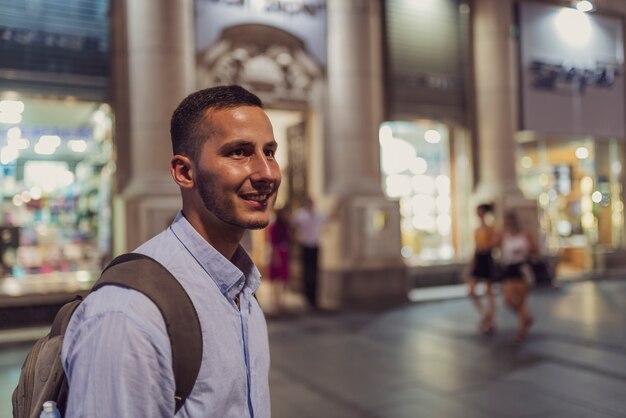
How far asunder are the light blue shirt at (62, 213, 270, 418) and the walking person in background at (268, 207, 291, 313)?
8.32m

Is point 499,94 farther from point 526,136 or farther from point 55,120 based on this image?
point 55,120

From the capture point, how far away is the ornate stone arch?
10422 mm

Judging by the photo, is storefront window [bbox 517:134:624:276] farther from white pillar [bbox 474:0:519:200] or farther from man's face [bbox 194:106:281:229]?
man's face [bbox 194:106:281:229]

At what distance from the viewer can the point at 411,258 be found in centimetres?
1257

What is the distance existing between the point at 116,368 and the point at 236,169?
59cm

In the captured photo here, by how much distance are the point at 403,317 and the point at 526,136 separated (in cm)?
678

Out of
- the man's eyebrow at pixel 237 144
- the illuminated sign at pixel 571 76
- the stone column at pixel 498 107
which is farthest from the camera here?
the illuminated sign at pixel 571 76

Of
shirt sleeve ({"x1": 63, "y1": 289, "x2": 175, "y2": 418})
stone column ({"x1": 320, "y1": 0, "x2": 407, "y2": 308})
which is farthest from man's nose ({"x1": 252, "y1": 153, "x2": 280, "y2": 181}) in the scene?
stone column ({"x1": 320, "y1": 0, "x2": 407, "y2": 308})

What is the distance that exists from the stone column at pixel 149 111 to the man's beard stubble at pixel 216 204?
25.6 ft

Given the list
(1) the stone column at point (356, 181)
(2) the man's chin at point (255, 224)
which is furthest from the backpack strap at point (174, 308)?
(1) the stone column at point (356, 181)

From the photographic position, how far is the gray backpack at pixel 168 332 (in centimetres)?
138

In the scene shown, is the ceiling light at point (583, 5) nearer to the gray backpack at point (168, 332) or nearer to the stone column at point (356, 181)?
the stone column at point (356, 181)

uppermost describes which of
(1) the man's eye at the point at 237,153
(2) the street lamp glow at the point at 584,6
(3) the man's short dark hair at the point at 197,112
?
(2) the street lamp glow at the point at 584,6

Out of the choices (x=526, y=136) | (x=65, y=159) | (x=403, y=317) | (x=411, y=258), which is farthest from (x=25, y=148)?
(x=526, y=136)
